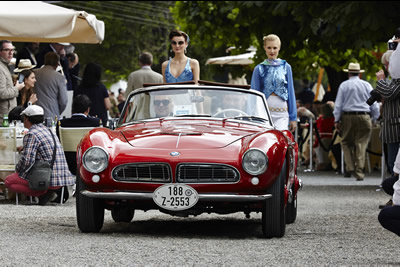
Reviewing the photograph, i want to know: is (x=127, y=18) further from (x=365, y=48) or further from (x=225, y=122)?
(x=225, y=122)

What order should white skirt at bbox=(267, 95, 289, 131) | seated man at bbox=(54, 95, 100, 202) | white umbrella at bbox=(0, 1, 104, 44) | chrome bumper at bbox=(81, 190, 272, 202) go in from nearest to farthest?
chrome bumper at bbox=(81, 190, 272, 202)
white skirt at bbox=(267, 95, 289, 131)
white umbrella at bbox=(0, 1, 104, 44)
seated man at bbox=(54, 95, 100, 202)

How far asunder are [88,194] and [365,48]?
10.1m

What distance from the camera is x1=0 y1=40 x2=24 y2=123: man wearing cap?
46.7 ft

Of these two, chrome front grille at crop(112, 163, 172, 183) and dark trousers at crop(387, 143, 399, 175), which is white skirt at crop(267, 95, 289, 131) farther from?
chrome front grille at crop(112, 163, 172, 183)

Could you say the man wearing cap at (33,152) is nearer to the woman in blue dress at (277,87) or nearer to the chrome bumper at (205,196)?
the woman in blue dress at (277,87)

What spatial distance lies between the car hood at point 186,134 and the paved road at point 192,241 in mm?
782

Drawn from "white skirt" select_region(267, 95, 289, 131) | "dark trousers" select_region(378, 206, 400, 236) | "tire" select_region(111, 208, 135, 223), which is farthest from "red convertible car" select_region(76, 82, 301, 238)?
"white skirt" select_region(267, 95, 289, 131)

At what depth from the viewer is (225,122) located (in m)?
10.0

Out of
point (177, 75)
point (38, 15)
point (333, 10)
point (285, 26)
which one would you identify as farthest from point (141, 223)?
point (285, 26)

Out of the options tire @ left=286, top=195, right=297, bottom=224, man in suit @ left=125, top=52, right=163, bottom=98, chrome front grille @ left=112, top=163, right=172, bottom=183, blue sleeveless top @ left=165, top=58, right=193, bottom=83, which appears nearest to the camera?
chrome front grille @ left=112, top=163, right=172, bottom=183

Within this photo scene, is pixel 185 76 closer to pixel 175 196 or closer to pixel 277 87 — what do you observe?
pixel 277 87

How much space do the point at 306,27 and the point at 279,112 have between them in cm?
690

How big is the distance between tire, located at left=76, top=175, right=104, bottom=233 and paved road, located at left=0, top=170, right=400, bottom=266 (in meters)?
0.14

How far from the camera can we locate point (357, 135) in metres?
19.9
